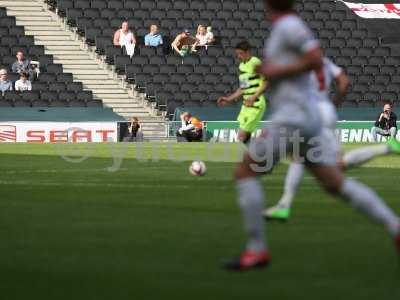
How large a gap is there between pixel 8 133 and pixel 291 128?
2917 cm

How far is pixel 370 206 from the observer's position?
8320mm

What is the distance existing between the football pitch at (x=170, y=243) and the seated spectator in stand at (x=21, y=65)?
19294mm

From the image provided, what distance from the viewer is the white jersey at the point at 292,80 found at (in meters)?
8.06

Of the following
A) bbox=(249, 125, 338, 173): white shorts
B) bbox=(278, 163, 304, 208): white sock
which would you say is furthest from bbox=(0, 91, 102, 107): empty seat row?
bbox=(249, 125, 338, 173): white shorts

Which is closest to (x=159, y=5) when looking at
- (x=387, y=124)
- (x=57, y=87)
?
(x=57, y=87)

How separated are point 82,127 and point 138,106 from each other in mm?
4378

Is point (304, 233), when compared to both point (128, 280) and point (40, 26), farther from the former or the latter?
point (40, 26)

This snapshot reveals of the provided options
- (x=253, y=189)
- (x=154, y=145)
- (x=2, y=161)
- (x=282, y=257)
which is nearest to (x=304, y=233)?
(x=282, y=257)

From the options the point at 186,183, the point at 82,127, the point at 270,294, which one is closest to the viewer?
the point at 270,294

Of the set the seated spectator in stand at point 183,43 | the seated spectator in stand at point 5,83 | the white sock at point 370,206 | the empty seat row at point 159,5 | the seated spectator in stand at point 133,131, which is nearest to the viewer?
the white sock at point 370,206

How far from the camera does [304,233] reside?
11.1 metres

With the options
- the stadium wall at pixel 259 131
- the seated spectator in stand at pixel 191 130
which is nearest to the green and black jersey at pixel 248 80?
the stadium wall at pixel 259 131

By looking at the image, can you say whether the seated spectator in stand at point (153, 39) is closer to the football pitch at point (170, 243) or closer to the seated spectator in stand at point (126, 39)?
the seated spectator in stand at point (126, 39)

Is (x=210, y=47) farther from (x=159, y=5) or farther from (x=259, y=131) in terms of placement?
(x=259, y=131)
